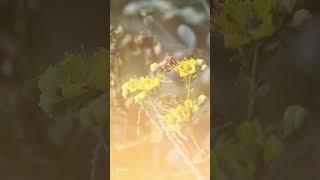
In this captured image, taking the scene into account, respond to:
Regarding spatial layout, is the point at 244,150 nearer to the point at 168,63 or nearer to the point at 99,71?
the point at 168,63

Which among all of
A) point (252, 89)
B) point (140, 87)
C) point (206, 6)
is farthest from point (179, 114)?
point (206, 6)

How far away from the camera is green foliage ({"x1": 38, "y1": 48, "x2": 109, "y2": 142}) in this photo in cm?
164

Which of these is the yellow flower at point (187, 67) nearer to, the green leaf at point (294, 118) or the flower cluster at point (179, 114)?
the flower cluster at point (179, 114)

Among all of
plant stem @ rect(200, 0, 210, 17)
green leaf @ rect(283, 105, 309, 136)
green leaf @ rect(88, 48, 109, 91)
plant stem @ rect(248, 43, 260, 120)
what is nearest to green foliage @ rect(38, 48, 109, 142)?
green leaf @ rect(88, 48, 109, 91)

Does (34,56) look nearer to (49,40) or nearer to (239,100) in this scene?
(49,40)

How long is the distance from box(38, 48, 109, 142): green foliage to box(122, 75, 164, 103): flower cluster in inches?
3.0

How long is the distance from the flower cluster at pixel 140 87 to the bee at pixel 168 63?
0.04 m

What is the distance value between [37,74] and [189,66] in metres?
0.52

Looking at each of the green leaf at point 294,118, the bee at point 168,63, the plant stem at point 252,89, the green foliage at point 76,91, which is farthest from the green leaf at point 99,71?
the green leaf at point 294,118

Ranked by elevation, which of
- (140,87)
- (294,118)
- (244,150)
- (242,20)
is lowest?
(244,150)

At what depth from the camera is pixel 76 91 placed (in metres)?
1.65

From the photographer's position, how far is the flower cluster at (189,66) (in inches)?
66.1

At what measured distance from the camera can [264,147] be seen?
167cm

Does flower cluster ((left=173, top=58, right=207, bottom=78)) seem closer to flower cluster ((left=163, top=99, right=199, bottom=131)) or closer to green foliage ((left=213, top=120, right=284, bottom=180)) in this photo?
flower cluster ((left=163, top=99, right=199, bottom=131))
